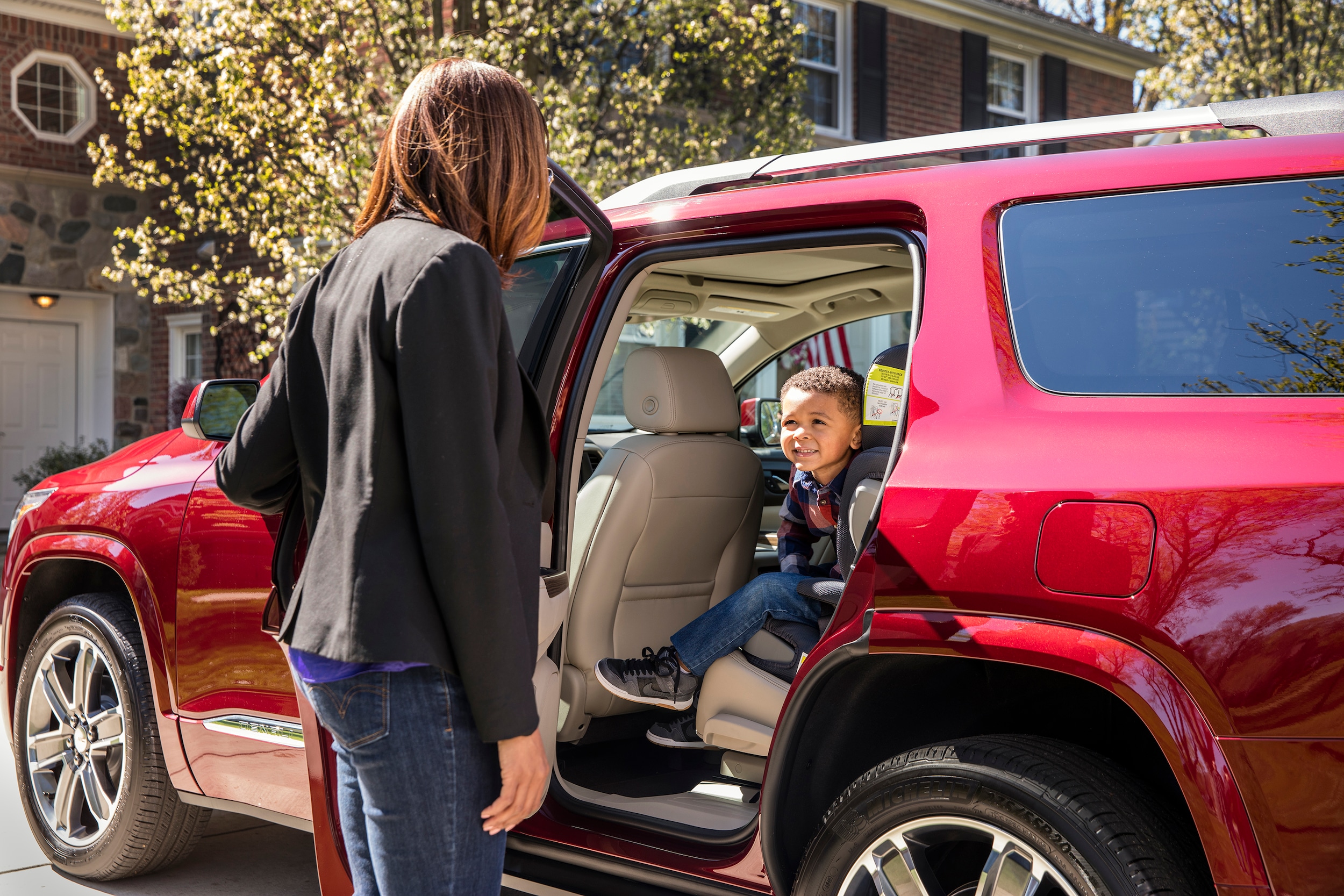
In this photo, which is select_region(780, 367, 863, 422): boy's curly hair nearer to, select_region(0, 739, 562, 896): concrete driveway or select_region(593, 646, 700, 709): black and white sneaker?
select_region(593, 646, 700, 709): black and white sneaker

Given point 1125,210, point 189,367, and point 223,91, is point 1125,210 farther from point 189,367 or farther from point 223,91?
point 189,367

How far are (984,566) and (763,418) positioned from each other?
8.88ft

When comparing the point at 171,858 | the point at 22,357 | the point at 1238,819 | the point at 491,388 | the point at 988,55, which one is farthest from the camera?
the point at 988,55

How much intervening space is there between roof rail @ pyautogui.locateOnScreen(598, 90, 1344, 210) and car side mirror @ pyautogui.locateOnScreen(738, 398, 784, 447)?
64.5 inches

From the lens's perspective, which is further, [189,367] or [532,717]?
[189,367]

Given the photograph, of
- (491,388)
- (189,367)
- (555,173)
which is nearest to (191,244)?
(189,367)

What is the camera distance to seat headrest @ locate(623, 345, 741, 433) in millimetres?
3398

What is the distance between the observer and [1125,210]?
208 cm

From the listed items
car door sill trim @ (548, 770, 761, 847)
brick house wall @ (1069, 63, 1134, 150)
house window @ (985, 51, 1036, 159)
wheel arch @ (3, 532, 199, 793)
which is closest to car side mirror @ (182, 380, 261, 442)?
wheel arch @ (3, 532, 199, 793)

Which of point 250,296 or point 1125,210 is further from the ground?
point 250,296

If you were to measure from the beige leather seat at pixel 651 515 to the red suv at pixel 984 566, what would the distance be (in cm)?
2

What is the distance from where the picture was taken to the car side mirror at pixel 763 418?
4609 mm

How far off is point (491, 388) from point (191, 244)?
12.5 m

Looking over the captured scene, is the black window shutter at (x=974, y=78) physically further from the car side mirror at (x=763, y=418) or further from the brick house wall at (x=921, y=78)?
the car side mirror at (x=763, y=418)
